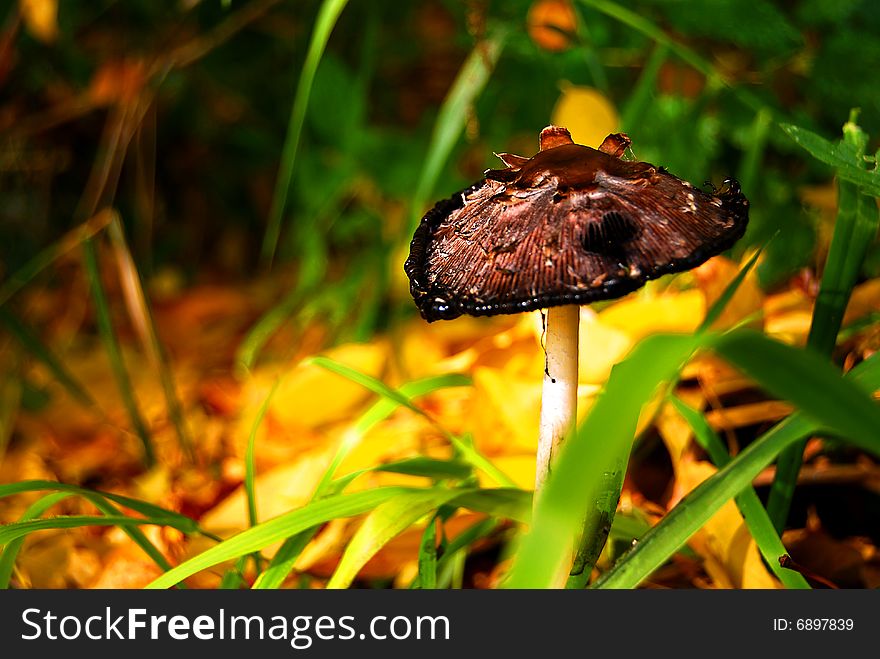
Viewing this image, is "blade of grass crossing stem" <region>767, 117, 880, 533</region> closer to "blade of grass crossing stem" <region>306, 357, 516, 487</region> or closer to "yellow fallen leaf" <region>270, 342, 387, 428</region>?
"blade of grass crossing stem" <region>306, 357, 516, 487</region>

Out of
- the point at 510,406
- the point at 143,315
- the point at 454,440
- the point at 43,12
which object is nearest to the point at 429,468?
the point at 454,440

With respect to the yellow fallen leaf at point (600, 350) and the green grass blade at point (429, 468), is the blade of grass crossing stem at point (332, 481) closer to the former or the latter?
the green grass blade at point (429, 468)

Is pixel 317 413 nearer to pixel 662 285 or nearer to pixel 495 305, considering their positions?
pixel 662 285

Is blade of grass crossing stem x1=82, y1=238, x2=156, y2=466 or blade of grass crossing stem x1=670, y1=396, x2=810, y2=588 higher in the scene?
blade of grass crossing stem x1=82, y1=238, x2=156, y2=466

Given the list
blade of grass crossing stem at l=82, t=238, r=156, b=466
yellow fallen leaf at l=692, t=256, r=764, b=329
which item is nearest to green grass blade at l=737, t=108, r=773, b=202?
yellow fallen leaf at l=692, t=256, r=764, b=329

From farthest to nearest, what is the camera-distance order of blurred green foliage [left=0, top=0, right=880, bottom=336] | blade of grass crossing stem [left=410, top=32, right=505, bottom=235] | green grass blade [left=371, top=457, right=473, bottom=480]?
1. blurred green foliage [left=0, top=0, right=880, bottom=336]
2. blade of grass crossing stem [left=410, top=32, right=505, bottom=235]
3. green grass blade [left=371, top=457, right=473, bottom=480]

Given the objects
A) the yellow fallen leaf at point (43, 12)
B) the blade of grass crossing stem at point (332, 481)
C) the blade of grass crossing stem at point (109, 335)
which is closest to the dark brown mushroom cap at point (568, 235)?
the blade of grass crossing stem at point (332, 481)
